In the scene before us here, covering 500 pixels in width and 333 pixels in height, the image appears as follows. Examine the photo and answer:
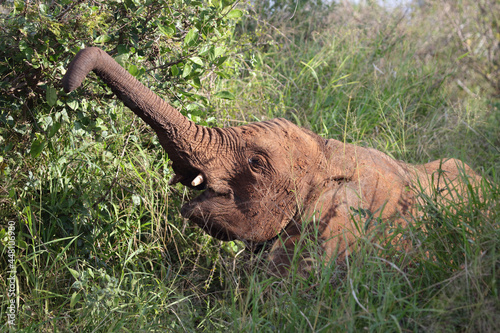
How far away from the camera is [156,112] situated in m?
3.16

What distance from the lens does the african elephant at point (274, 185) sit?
10.8 ft

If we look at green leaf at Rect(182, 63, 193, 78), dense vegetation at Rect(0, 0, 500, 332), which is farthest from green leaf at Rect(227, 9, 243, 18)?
green leaf at Rect(182, 63, 193, 78)

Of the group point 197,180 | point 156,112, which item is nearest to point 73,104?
point 156,112

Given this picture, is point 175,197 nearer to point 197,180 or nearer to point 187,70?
point 187,70

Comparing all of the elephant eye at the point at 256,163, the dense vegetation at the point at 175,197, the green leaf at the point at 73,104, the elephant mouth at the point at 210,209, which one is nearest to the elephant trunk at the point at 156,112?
the elephant mouth at the point at 210,209

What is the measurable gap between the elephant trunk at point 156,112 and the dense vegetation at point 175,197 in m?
0.55

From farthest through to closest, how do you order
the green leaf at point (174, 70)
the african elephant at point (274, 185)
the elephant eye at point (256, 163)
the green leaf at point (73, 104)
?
the green leaf at point (174, 70) < the green leaf at point (73, 104) < the elephant eye at point (256, 163) < the african elephant at point (274, 185)

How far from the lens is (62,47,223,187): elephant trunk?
9.27ft

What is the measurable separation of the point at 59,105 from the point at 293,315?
223 cm

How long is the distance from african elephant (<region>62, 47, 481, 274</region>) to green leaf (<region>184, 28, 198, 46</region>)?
0.72m

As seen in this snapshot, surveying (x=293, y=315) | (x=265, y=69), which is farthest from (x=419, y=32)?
(x=293, y=315)

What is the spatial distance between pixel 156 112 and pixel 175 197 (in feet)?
5.31

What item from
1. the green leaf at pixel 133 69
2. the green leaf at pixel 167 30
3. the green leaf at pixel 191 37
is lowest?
the green leaf at pixel 133 69

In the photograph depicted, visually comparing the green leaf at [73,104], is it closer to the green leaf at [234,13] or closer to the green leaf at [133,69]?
the green leaf at [133,69]
